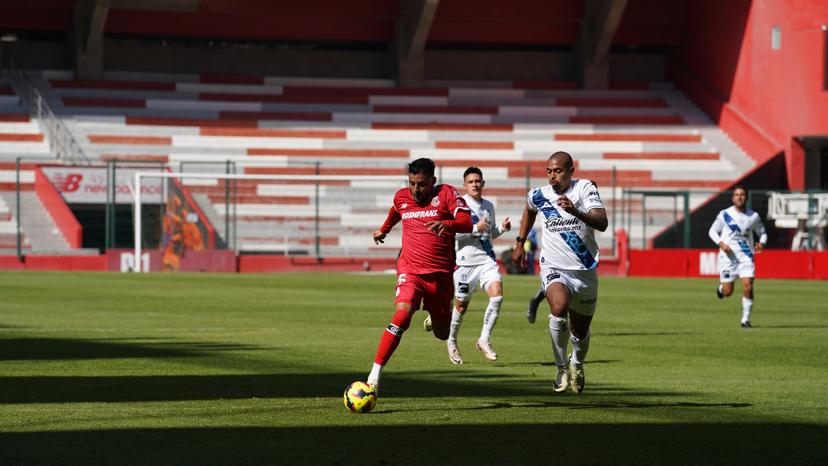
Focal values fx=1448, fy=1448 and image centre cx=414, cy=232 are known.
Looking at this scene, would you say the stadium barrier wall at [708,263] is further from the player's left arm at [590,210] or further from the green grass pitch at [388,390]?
the player's left arm at [590,210]

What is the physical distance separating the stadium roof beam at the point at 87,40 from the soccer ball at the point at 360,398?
40608 mm

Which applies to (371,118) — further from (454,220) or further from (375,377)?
(375,377)

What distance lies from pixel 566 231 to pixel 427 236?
1.36 m

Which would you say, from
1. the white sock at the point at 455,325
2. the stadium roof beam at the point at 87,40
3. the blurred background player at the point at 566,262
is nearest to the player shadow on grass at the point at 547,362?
the white sock at the point at 455,325

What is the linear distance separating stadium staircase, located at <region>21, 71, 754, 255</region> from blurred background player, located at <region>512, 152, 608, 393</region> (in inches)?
1230

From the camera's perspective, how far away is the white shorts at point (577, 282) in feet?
41.1

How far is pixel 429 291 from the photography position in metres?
11.8

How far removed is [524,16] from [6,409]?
46136 millimetres

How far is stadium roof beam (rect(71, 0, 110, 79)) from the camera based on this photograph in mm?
49625

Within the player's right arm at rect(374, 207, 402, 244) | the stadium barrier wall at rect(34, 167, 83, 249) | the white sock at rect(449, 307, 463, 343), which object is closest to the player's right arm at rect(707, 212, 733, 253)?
the white sock at rect(449, 307, 463, 343)

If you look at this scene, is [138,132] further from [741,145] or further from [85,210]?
[741,145]

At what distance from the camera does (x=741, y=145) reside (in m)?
50.2

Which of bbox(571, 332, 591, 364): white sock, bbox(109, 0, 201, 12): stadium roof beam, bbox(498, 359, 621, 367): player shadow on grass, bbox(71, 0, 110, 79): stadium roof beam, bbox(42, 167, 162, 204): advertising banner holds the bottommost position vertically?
bbox(498, 359, 621, 367): player shadow on grass

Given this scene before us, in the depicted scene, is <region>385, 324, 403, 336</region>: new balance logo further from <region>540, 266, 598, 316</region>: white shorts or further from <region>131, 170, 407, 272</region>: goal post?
<region>131, 170, 407, 272</region>: goal post
